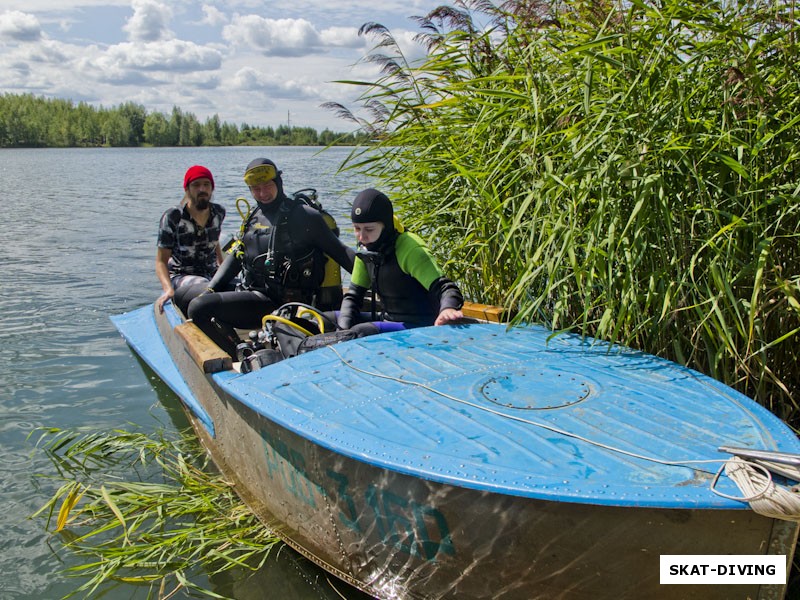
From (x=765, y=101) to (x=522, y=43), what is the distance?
5.68 ft

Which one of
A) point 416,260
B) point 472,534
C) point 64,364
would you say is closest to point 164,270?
point 64,364

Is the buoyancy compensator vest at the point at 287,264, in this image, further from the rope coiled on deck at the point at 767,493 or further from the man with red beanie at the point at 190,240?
the rope coiled on deck at the point at 767,493

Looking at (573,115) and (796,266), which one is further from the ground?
(573,115)

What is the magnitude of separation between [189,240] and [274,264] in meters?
1.59

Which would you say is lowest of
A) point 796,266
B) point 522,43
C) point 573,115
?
point 796,266

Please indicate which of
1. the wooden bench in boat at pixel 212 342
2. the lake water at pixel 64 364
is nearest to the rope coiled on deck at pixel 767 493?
the lake water at pixel 64 364

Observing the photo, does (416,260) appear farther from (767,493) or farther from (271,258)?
(767,493)

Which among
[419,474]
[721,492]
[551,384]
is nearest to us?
[721,492]

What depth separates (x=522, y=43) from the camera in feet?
14.1

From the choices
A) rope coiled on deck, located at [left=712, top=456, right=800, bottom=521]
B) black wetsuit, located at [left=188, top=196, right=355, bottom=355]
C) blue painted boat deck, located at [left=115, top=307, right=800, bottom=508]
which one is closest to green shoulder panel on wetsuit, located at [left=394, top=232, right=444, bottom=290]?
blue painted boat deck, located at [left=115, top=307, right=800, bottom=508]

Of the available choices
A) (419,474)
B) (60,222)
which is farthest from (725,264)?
(60,222)

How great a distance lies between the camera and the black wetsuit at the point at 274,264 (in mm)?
4555

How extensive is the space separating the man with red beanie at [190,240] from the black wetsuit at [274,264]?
2.60ft

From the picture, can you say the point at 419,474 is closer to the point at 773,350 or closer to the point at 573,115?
the point at 773,350
